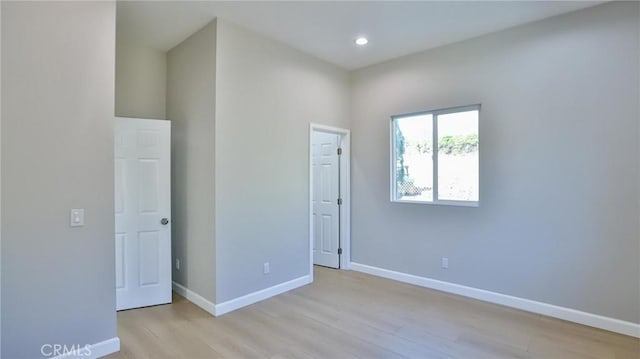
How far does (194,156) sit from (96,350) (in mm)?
1900

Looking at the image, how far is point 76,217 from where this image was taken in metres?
2.31

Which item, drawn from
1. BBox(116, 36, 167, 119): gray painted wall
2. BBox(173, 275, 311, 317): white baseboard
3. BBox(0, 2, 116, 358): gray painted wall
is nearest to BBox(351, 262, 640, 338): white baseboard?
BBox(173, 275, 311, 317): white baseboard

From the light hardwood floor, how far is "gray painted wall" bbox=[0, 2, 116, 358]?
60cm

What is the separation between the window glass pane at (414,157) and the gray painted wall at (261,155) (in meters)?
1.09

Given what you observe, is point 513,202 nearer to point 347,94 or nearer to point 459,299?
point 459,299

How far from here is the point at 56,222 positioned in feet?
7.32

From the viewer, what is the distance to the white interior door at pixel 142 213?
10.8 ft

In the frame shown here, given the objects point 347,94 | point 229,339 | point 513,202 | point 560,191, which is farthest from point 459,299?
point 347,94

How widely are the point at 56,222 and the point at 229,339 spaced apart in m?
1.56

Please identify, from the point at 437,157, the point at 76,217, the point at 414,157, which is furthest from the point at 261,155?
the point at 437,157

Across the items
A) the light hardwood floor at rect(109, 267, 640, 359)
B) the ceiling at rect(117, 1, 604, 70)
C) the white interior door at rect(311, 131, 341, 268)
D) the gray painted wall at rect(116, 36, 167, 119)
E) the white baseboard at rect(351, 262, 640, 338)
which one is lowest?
the light hardwood floor at rect(109, 267, 640, 359)

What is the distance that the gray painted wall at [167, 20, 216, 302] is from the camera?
129 inches

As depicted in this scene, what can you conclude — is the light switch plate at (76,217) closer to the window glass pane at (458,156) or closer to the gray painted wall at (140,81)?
the gray painted wall at (140,81)
